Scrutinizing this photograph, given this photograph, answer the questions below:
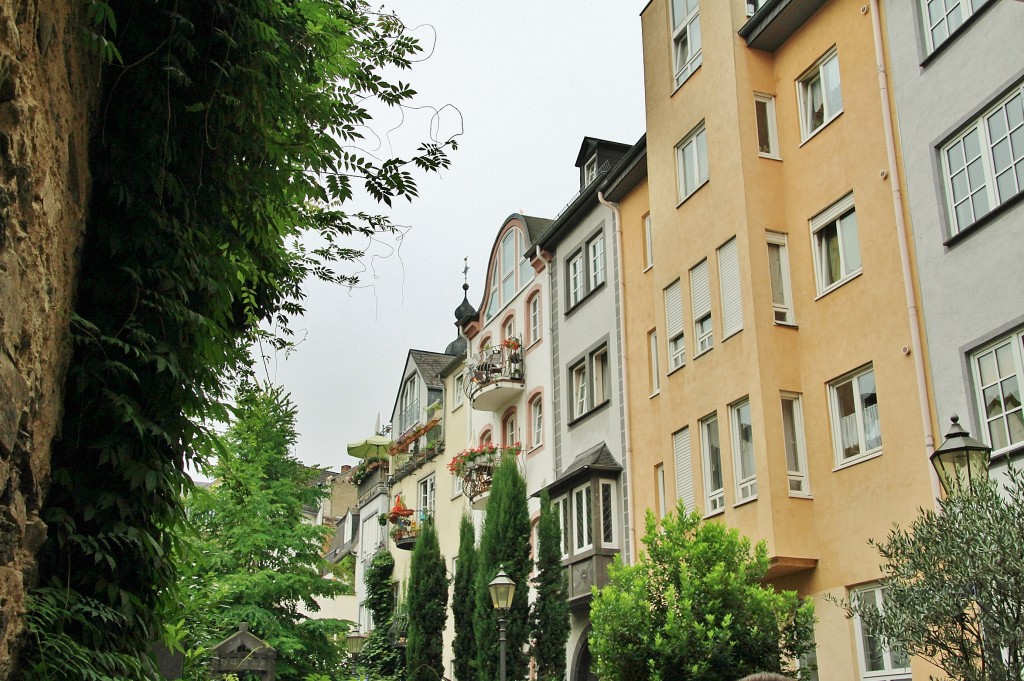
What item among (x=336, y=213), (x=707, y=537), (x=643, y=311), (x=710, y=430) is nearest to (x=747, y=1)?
(x=643, y=311)

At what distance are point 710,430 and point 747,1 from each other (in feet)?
26.6

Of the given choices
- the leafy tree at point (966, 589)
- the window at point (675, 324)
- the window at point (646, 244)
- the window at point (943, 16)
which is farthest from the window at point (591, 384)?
the leafy tree at point (966, 589)

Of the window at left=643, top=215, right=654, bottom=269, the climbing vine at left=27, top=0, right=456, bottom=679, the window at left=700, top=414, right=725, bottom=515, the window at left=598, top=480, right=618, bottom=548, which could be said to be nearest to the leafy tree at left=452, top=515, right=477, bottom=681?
the window at left=598, top=480, right=618, bottom=548

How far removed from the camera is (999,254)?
13445 millimetres

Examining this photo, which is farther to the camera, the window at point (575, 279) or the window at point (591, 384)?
the window at point (575, 279)

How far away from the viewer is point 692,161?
20.8m

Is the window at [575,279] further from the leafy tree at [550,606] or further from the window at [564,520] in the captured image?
the leafy tree at [550,606]

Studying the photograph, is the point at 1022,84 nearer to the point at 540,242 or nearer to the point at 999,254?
the point at 999,254

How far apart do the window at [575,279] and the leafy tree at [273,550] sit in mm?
8588

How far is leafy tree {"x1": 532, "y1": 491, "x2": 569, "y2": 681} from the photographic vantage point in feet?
73.6

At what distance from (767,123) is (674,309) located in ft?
12.7

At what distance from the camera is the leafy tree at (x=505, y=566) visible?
74.8 ft

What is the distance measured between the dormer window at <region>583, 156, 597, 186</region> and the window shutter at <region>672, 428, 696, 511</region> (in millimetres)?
9954

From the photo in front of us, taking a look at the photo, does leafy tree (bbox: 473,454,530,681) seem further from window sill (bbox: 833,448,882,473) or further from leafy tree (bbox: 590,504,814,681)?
window sill (bbox: 833,448,882,473)
